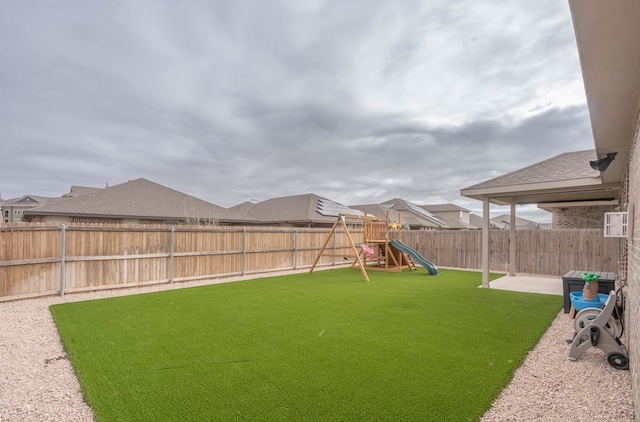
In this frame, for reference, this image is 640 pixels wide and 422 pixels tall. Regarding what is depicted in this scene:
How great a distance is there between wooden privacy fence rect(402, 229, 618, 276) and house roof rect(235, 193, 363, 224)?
7787mm

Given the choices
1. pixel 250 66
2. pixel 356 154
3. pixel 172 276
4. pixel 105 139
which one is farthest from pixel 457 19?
pixel 105 139

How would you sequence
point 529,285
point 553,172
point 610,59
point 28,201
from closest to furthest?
point 610,59
point 553,172
point 529,285
point 28,201

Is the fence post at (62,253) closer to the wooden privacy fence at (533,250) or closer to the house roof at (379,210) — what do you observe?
the wooden privacy fence at (533,250)

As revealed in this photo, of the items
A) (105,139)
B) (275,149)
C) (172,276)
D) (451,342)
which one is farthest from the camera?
(275,149)

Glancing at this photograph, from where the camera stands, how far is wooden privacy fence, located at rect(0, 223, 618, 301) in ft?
24.0

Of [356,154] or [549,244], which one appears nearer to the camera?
[549,244]

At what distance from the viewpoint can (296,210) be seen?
2239cm

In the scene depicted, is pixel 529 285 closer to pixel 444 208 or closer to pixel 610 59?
pixel 610 59

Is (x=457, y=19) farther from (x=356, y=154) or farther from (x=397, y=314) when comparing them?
(x=356, y=154)

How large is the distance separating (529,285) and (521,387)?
24.0 ft

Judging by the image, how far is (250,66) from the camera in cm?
981

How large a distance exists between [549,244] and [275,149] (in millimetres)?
13928

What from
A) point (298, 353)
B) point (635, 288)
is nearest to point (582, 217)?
point (635, 288)

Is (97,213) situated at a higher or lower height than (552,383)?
higher
